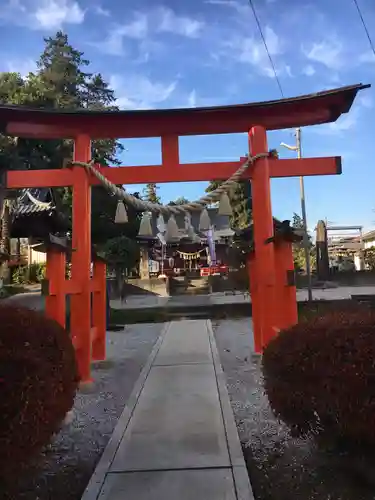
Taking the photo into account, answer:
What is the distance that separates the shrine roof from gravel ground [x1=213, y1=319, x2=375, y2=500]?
362 centimetres

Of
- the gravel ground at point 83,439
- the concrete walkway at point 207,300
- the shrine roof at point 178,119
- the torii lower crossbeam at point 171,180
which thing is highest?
the shrine roof at point 178,119

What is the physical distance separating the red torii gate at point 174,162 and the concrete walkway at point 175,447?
127cm

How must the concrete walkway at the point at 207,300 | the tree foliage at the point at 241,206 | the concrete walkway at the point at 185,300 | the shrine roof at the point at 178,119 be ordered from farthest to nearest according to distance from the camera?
the tree foliage at the point at 241,206
the concrete walkway at the point at 207,300
the concrete walkway at the point at 185,300
the shrine roof at the point at 178,119

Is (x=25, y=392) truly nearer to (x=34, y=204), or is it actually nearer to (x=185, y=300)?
(x=34, y=204)

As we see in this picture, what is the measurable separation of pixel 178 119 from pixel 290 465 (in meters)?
4.31

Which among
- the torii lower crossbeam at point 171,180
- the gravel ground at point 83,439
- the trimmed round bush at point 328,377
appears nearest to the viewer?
the trimmed round bush at point 328,377

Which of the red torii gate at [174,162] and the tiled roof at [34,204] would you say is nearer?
the red torii gate at [174,162]

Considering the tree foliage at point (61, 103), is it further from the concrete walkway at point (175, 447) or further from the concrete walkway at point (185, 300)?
the concrete walkway at point (175, 447)

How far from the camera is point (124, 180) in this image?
543cm

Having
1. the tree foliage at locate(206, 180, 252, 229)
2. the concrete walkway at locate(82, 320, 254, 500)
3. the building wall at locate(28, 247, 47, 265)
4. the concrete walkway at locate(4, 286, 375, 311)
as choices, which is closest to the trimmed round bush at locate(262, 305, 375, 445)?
the concrete walkway at locate(82, 320, 254, 500)

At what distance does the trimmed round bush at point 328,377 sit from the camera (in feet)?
7.20

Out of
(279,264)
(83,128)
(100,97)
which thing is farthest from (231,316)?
(100,97)

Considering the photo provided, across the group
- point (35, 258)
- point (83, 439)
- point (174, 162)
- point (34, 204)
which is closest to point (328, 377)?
point (83, 439)

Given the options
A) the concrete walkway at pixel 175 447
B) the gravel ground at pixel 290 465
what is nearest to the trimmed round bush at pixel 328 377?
the gravel ground at pixel 290 465
